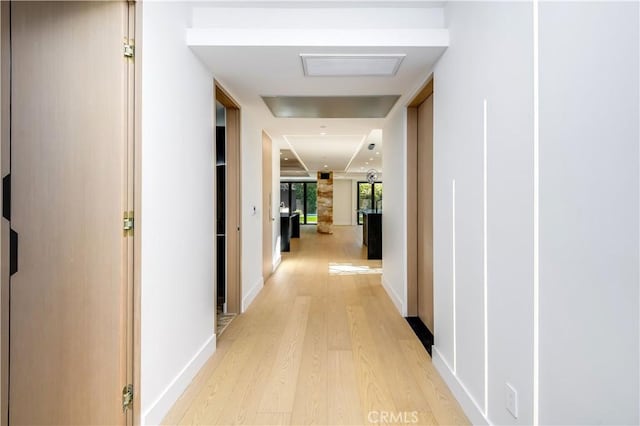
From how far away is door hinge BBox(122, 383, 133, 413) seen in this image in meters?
1.48

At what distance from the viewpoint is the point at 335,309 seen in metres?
3.40

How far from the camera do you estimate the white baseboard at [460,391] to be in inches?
63.0

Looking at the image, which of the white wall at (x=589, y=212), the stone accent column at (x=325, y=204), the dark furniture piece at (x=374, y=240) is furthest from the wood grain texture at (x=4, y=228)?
the stone accent column at (x=325, y=204)

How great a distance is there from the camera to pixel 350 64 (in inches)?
90.0

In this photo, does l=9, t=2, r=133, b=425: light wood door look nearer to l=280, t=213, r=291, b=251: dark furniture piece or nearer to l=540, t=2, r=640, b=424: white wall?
l=540, t=2, r=640, b=424: white wall

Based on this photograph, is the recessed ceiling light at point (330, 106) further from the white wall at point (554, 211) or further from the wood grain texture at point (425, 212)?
the white wall at point (554, 211)

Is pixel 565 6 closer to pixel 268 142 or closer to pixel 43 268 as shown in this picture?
pixel 43 268

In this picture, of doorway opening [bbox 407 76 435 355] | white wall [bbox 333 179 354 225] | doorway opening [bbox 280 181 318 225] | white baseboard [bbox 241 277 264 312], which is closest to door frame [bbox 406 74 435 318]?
doorway opening [bbox 407 76 435 355]

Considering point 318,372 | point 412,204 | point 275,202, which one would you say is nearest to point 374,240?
point 275,202

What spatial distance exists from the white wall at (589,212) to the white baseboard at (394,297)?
2135mm

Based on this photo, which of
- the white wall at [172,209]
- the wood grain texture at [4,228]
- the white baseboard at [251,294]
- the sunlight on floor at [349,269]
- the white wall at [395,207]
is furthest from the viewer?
the sunlight on floor at [349,269]

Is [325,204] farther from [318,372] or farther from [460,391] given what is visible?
[460,391]

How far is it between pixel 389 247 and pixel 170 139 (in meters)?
2.97

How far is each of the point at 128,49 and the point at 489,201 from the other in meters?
1.86
